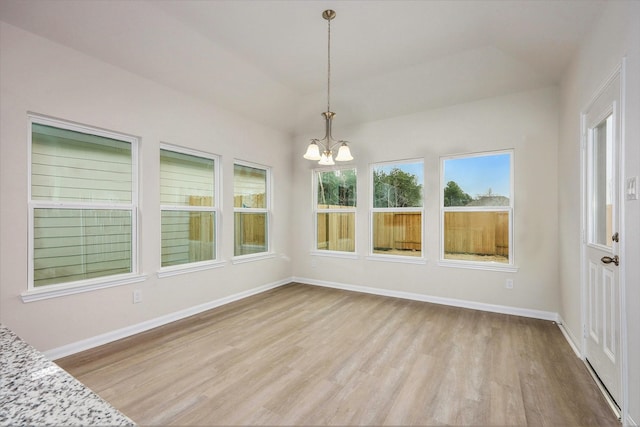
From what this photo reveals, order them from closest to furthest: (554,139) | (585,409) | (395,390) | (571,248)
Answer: (585,409), (395,390), (571,248), (554,139)

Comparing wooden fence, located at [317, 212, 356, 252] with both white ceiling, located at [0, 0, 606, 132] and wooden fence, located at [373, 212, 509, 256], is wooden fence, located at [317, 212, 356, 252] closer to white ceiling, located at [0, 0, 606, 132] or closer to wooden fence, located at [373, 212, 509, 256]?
wooden fence, located at [373, 212, 509, 256]

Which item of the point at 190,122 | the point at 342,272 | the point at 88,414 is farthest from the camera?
the point at 342,272

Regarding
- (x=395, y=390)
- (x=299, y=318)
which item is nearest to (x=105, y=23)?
(x=299, y=318)

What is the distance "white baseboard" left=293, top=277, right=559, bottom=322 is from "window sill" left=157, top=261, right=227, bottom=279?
1.89 m

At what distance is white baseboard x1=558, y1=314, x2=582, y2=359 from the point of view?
9.08 feet

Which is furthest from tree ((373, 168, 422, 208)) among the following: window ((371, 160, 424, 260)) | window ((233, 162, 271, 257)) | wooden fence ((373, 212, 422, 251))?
window ((233, 162, 271, 257))

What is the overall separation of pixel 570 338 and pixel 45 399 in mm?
4015

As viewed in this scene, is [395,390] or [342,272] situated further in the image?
A: [342,272]

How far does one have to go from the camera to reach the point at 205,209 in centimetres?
417

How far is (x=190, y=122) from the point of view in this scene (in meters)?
3.83

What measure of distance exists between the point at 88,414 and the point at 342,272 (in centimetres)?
468

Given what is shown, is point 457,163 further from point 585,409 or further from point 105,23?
point 105,23

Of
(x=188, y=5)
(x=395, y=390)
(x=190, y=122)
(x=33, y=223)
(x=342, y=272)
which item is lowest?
(x=395, y=390)

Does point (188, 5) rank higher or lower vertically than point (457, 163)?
higher
